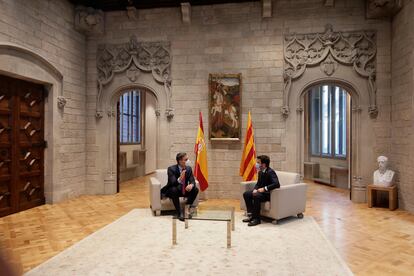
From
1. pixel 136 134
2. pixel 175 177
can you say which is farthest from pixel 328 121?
pixel 175 177

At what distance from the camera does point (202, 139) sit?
265 inches

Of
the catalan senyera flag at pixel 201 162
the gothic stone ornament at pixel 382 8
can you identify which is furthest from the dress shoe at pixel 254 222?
the gothic stone ornament at pixel 382 8

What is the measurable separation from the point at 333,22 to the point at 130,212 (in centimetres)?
584

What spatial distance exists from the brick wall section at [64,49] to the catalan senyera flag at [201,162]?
290 cm

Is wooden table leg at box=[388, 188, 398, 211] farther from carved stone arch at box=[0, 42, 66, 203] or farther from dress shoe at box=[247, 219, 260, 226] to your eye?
carved stone arch at box=[0, 42, 66, 203]

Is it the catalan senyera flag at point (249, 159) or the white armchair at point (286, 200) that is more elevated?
the catalan senyera flag at point (249, 159)

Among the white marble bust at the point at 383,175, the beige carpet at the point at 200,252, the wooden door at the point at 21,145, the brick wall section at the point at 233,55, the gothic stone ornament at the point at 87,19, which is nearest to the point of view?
the beige carpet at the point at 200,252

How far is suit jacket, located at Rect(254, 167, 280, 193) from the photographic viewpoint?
490 centimetres

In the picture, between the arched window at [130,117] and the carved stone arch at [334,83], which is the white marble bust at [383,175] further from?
the arched window at [130,117]

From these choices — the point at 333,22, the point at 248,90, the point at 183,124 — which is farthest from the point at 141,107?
the point at 333,22

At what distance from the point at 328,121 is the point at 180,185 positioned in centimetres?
734

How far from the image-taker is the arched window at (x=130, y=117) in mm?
10805

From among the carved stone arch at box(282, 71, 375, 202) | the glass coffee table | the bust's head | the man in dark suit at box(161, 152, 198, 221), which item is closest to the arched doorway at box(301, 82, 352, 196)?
the carved stone arch at box(282, 71, 375, 202)

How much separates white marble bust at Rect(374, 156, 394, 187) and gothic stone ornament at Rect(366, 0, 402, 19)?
2.97 meters
